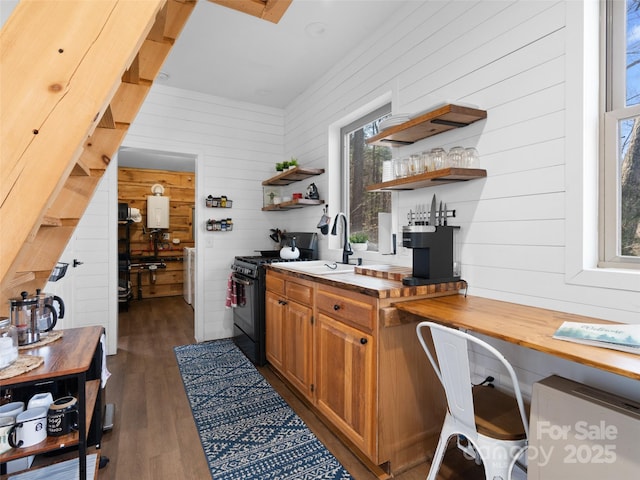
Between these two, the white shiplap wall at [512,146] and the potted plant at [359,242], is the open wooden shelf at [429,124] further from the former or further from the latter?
the potted plant at [359,242]

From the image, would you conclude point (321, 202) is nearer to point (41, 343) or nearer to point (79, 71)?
point (41, 343)

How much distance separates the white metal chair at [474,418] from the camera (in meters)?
1.32

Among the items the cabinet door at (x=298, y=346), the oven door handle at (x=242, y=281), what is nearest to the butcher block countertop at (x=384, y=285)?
the cabinet door at (x=298, y=346)

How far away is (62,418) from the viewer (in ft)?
4.74

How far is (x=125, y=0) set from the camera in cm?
82

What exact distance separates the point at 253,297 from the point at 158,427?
1262 mm

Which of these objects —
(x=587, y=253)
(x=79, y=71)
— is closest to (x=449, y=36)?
(x=587, y=253)

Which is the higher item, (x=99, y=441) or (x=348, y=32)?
(x=348, y=32)

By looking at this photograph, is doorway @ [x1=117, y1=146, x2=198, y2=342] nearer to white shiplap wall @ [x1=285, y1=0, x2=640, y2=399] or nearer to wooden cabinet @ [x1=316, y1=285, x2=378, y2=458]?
wooden cabinet @ [x1=316, y1=285, x2=378, y2=458]

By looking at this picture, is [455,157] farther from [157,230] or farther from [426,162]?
[157,230]

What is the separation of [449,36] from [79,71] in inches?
82.3

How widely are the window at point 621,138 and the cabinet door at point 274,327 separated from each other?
6.82 feet

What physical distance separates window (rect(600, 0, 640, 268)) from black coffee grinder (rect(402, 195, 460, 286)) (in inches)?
26.9

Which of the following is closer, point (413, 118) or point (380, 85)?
point (413, 118)
